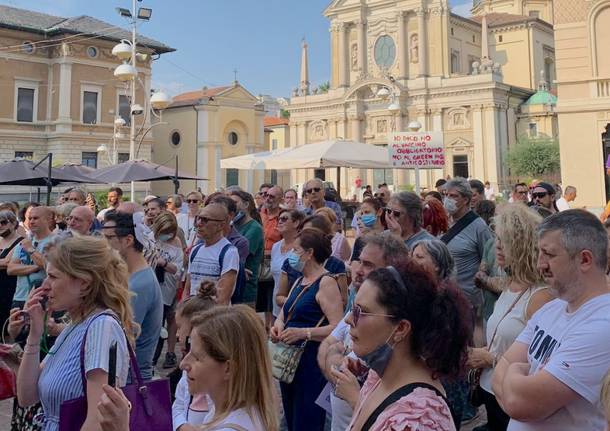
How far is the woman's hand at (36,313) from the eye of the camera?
2.70 m

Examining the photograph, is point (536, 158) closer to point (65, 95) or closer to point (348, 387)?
point (65, 95)

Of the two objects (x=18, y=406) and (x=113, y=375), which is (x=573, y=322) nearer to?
(x=113, y=375)

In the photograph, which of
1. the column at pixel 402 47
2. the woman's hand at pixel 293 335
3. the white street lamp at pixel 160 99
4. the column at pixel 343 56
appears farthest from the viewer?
the column at pixel 343 56

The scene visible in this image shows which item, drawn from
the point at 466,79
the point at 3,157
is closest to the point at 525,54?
the point at 466,79

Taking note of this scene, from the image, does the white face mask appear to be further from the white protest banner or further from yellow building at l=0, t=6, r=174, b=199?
yellow building at l=0, t=6, r=174, b=199

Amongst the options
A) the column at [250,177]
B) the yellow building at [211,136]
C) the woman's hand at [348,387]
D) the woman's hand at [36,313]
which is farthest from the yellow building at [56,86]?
the woman's hand at [348,387]

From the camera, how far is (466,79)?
137 feet

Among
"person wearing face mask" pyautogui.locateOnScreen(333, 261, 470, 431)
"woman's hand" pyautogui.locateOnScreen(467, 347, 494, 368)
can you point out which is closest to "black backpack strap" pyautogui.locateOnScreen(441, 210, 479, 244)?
"woman's hand" pyautogui.locateOnScreen(467, 347, 494, 368)

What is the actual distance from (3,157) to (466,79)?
3320 cm

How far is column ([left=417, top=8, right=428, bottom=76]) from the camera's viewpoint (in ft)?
143

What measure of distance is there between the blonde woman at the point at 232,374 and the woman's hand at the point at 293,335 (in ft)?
4.26

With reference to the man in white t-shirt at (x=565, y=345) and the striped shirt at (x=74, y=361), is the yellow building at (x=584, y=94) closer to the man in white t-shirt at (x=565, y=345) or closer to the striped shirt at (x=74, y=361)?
the man in white t-shirt at (x=565, y=345)

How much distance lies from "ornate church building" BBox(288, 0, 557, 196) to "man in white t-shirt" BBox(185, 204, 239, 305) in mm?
34273

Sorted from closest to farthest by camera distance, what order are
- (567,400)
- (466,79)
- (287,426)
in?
(567,400) → (287,426) → (466,79)
